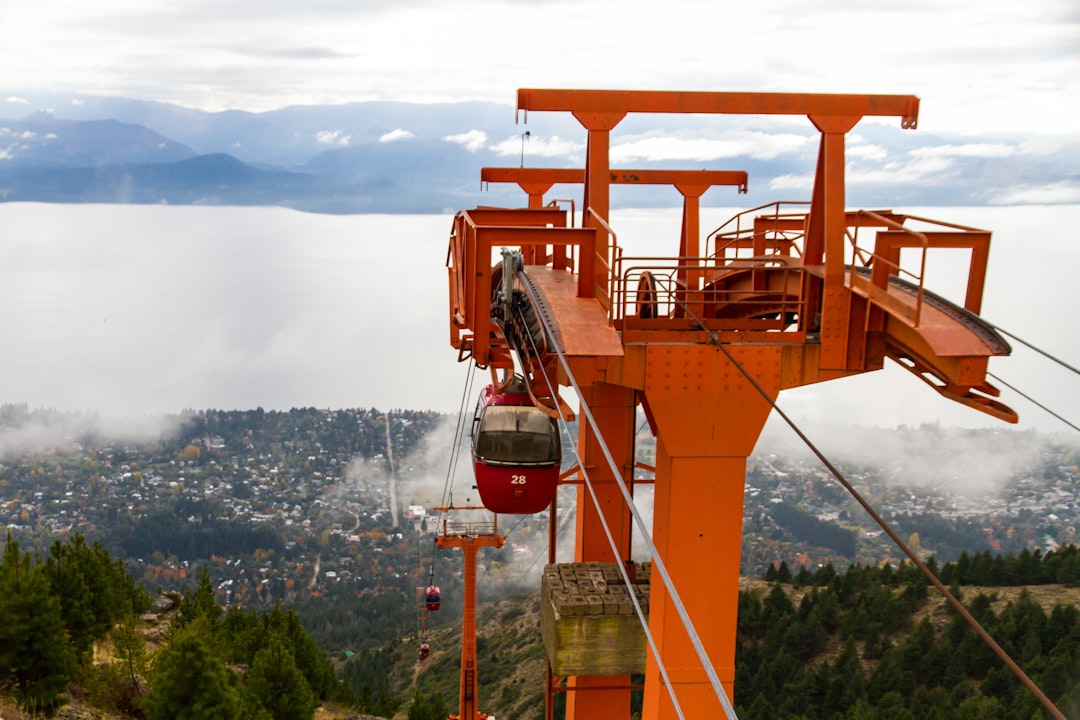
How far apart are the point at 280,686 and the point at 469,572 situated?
17.5 ft

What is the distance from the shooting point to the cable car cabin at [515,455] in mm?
13375

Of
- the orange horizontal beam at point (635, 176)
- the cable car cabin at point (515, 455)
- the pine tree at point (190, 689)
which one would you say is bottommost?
the pine tree at point (190, 689)

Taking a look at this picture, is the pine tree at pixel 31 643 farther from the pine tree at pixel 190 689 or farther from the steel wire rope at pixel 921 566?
the steel wire rope at pixel 921 566

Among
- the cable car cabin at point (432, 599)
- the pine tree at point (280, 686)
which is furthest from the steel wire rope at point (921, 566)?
the cable car cabin at point (432, 599)

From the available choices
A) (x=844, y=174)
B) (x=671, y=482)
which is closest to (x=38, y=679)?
(x=671, y=482)

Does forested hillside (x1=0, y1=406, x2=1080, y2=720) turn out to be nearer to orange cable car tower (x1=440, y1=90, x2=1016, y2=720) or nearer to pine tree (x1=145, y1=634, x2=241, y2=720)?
pine tree (x1=145, y1=634, x2=241, y2=720)

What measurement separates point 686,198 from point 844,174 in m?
5.31

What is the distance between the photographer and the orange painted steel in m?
25.1

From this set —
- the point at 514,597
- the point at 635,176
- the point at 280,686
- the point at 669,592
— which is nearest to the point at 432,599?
the point at 280,686

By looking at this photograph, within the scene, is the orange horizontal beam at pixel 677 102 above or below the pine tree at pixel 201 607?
above

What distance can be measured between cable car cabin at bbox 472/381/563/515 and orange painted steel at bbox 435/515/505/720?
35.1 ft

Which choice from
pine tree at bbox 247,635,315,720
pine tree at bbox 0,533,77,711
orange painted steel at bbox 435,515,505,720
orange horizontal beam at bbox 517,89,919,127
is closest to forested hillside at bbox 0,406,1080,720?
pine tree at bbox 0,533,77,711

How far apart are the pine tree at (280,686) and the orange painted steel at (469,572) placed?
4060 mm

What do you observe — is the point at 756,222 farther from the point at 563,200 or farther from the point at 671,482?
the point at 671,482
